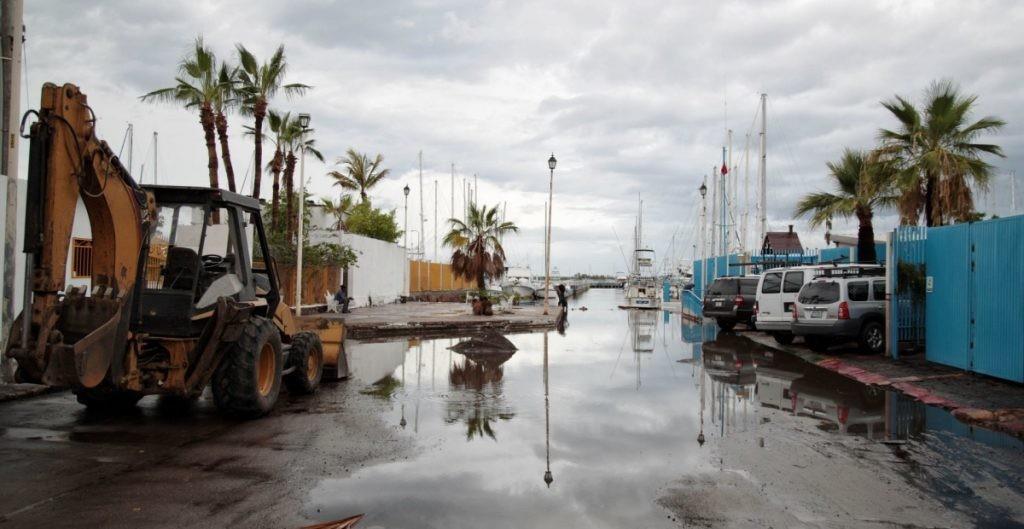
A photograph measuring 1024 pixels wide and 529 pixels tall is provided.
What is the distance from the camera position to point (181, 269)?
335 inches

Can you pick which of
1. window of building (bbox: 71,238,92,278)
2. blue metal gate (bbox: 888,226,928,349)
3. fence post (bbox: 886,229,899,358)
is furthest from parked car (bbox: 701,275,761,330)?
window of building (bbox: 71,238,92,278)

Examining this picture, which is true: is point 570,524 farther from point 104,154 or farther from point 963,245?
point 963,245

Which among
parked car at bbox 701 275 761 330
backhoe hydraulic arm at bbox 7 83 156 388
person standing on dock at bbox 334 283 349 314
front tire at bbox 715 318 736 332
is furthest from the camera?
person standing on dock at bbox 334 283 349 314

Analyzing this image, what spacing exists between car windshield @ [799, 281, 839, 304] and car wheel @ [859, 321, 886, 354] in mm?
938

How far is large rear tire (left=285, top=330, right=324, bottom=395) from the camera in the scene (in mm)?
10570

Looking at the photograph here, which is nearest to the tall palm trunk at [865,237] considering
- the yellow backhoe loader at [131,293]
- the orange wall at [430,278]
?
the yellow backhoe loader at [131,293]

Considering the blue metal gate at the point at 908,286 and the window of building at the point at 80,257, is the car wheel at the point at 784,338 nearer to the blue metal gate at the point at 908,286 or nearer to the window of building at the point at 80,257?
the blue metal gate at the point at 908,286

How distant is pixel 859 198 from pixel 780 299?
5.51m

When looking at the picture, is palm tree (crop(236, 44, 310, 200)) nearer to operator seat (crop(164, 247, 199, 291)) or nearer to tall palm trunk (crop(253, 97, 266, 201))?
tall palm trunk (crop(253, 97, 266, 201))

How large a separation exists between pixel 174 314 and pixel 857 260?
20.0 metres

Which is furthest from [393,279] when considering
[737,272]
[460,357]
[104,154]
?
[104,154]

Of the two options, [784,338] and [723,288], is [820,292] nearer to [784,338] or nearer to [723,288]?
[784,338]

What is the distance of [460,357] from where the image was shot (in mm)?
16469

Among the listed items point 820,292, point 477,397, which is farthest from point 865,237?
point 477,397
